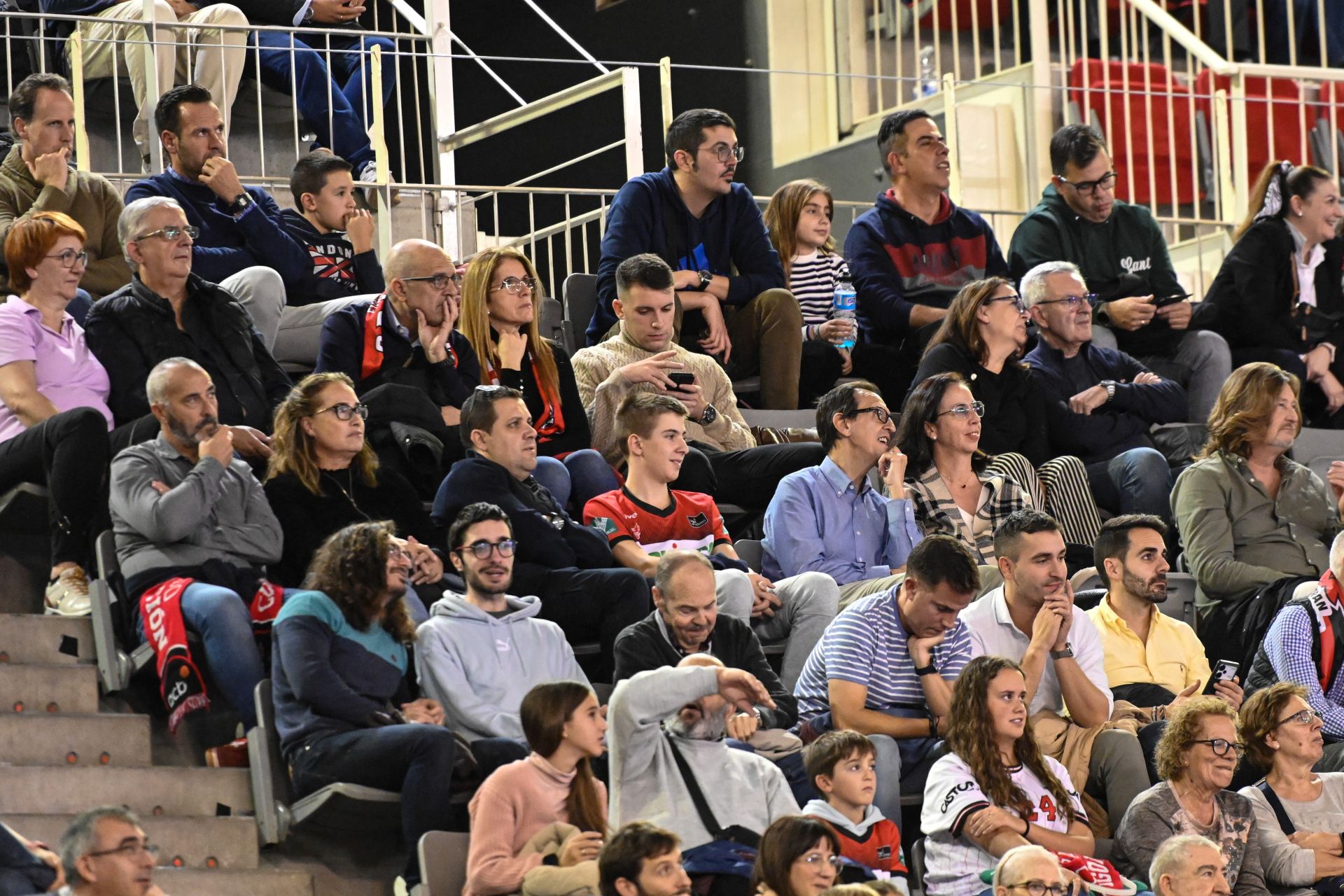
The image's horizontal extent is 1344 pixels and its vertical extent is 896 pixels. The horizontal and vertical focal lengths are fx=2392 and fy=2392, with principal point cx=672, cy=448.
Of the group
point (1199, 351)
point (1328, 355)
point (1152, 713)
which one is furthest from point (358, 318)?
point (1328, 355)

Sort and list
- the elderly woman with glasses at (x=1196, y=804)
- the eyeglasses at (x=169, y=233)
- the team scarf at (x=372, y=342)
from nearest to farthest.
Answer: the elderly woman with glasses at (x=1196, y=804) < the eyeglasses at (x=169, y=233) < the team scarf at (x=372, y=342)

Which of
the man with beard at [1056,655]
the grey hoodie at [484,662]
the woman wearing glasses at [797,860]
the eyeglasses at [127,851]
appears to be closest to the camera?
the eyeglasses at [127,851]

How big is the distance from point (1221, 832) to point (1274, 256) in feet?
11.1

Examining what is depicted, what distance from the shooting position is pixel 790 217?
8.24 metres

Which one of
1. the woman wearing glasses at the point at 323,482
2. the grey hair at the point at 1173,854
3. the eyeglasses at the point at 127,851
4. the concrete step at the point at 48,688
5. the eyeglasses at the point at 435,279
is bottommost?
the grey hair at the point at 1173,854

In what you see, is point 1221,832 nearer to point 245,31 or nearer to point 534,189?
point 534,189

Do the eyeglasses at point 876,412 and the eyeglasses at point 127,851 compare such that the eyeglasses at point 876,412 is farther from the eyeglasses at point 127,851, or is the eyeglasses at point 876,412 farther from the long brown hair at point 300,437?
the eyeglasses at point 127,851

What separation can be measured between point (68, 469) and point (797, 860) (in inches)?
83.0

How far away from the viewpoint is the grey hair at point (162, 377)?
19.2 ft

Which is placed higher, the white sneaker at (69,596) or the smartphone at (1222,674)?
the white sneaker at (69,596)

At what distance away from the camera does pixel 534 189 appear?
866 centimetres

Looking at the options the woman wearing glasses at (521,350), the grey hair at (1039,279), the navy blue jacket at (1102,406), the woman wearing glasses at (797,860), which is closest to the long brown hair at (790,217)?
the grey hair at (1039,279)

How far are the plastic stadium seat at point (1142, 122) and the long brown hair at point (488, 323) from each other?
14.9ft

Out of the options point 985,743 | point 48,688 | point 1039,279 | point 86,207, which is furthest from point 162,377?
point 1039,279
